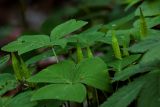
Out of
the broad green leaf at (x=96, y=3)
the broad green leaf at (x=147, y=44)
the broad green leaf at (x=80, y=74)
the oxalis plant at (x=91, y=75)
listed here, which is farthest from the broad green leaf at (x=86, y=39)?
the broad green leaf at (x=96, y=3)

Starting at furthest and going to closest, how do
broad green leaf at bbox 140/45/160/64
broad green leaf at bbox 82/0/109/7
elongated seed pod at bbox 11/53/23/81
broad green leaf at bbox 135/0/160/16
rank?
broad green leaf at bbox 82/0/109/7, broad green leaf at bbox 135/0/160/16, elongated seed pod at bbox 11/53/23/81, broad green leaf at bbox 140/45/160/64

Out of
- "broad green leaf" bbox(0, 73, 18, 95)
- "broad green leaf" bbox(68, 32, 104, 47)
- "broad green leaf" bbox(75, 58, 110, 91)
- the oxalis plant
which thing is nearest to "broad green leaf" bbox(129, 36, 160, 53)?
the oxalis plant

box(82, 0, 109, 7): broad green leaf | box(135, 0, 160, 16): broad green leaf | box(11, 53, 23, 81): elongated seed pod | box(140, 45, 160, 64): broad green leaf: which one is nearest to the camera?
A: box(140, 45, 160, 64): broad green leaf

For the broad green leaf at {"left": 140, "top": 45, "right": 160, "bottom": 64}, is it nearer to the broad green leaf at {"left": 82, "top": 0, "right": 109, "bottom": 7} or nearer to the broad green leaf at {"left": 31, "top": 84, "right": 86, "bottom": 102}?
Result: the broad green leaf at {"left": 31, "top": 84, "right": 86, "bottom": 102}

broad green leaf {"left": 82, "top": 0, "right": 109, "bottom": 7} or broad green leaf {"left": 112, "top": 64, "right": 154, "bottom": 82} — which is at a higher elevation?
broad green leaf {"left": 82, "top": 0, "right": 109, "bottom": 7}

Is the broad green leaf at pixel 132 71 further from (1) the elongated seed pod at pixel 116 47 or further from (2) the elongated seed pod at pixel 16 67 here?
(2) the elongated seed pod at pixel 16 67

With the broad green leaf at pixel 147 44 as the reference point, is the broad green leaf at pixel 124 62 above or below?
below
